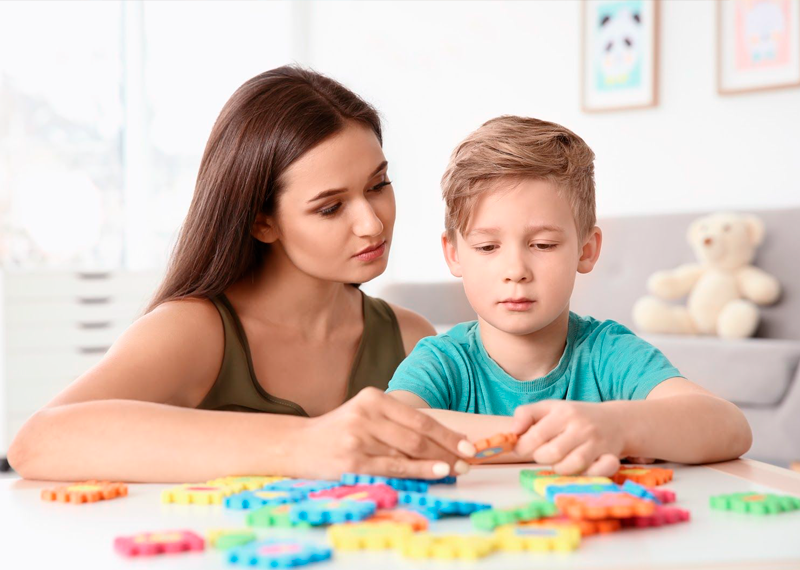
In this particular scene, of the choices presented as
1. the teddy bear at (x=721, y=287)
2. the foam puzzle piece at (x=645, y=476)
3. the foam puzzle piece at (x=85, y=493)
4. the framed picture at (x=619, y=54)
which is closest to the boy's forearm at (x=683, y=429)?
the foam puzzle piece at (x=645, y=476)

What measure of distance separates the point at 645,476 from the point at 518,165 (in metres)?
0.49

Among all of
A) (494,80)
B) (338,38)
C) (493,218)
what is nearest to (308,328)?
(493,218)

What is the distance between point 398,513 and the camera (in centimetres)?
67

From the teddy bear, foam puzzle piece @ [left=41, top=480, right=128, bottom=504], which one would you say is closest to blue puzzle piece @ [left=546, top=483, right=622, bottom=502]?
foam puzzle piece @ [left=41, top=480, right=128, bottom=504]

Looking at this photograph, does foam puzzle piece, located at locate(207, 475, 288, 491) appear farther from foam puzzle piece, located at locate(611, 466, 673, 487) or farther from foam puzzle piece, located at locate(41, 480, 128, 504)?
foam puzzle piece, located at locate(611, 466, 673, 487)

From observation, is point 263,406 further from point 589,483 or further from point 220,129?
point 589,483

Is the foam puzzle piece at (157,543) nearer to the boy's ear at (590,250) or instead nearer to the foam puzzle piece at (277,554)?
the foam puzzle piece at (277,554)

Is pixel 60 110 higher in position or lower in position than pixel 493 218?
higher

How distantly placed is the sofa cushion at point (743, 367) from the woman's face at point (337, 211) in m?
1.90

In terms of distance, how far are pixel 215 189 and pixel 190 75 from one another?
4180 mm

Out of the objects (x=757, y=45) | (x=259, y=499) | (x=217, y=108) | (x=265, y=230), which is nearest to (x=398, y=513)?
(x=259, y=499)

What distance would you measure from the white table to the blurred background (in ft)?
11.2

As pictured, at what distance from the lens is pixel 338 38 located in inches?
223

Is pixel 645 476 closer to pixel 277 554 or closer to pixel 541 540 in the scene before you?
pixel 541 540
